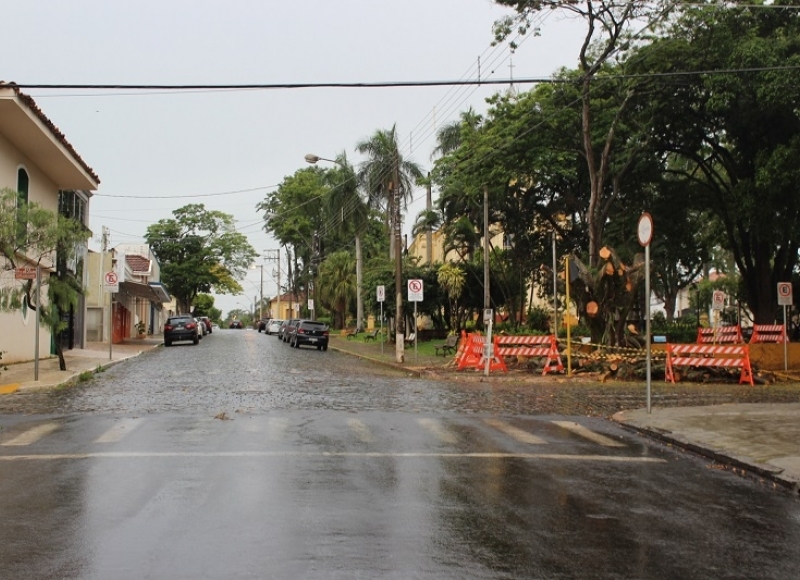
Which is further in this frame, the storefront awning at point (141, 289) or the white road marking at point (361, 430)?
the storefront awning at point (141, 289)

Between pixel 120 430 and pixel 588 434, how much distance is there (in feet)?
22.0

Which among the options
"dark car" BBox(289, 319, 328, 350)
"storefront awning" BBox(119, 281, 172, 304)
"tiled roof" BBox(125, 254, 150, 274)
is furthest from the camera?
"tiled roof" BBox(125, 254, 150, 274)

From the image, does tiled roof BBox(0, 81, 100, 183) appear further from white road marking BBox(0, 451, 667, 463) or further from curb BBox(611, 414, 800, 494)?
curb BBox(611, 414, 800, 494)

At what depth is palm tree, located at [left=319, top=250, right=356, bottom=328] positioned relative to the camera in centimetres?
5931

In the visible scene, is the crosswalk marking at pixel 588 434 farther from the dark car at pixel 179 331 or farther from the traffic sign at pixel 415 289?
the dark car at pixel 179 331

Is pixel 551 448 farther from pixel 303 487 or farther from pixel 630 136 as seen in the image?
pixel 630 136

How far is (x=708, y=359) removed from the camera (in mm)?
21203

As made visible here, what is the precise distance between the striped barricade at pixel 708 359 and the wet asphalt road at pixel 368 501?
29.3 ft

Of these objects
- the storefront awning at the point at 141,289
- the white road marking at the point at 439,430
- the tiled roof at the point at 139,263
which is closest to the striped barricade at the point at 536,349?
the white road marking at the point at 439,430

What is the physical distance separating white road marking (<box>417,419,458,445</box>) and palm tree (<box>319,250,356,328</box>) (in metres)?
46.6

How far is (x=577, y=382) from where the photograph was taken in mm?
20953

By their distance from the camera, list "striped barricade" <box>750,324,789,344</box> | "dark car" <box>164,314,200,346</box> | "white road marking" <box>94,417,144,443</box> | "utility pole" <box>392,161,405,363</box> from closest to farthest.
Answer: "white road marking" <box>94,417,144,443</box> → "striped barricade" <box>750,324,789,344</box> → "utility pole" <box>392,161,405,363</box> → "dark car" <box>164,314,200,346</box>

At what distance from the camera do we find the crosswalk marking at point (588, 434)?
10.8 meters

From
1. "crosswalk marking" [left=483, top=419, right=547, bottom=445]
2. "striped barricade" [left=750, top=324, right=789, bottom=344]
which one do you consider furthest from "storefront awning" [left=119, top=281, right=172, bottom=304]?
"crosswalk marking" [left=483, top=419, right=547, bottom=445]
